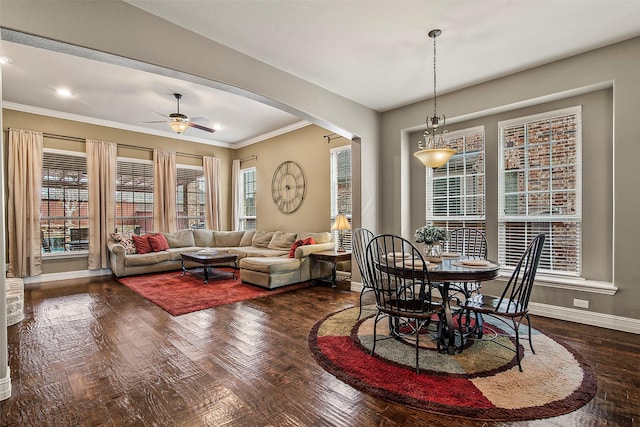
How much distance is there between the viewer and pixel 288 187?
7.16 metres

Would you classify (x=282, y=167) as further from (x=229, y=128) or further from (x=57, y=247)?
(x=57, y=247)

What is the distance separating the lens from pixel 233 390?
2.20 metres

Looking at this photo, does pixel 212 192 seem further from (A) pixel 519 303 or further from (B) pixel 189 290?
(A) pixel 519 303

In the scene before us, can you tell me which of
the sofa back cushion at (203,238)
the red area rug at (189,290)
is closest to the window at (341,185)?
the red area rug at (189,290)

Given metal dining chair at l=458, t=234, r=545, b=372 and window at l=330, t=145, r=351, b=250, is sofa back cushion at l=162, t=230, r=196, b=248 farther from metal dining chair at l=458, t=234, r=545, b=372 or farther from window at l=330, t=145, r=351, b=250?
metal dining chair at l=458, t=234, r=545, b=372

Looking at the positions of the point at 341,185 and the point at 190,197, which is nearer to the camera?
the point at 341,185

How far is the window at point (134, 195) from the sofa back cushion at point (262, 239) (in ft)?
8.15

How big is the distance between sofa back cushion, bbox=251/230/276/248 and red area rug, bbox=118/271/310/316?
1.42 meters

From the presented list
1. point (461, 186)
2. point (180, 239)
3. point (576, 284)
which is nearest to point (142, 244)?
point (180, 239)

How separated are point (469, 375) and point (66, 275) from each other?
727cm

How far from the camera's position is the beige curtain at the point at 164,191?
7.36m

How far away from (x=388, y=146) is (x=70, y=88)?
17.2ft

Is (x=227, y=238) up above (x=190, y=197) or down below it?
below

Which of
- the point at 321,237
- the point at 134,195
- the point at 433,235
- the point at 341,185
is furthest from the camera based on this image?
the point at 134,195
